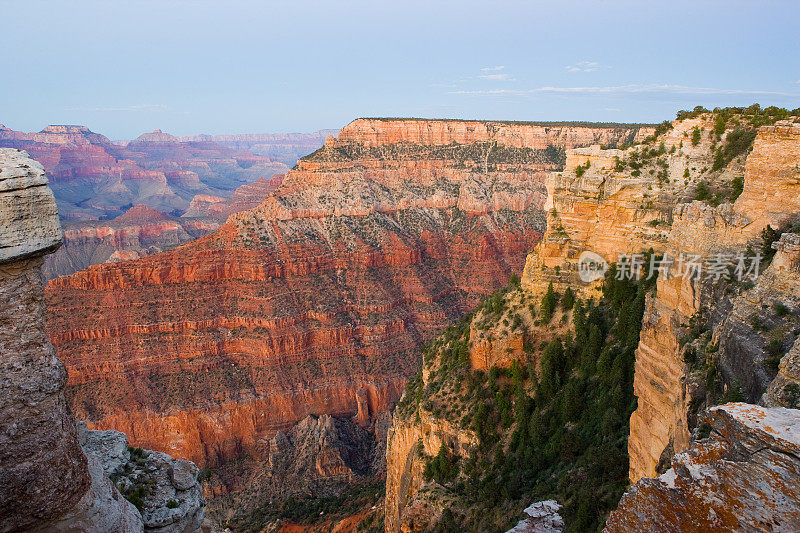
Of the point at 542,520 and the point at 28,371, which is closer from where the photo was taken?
the point at 28,371

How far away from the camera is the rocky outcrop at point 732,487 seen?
6254 millimetres

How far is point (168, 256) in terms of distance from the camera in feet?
269

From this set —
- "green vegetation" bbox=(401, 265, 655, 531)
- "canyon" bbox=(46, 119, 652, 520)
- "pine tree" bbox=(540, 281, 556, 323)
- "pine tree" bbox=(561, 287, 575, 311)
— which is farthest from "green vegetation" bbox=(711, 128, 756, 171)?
"canyon" bbox=(46, 119, 652, 520)

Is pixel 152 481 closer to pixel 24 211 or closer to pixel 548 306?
pixel 24 211

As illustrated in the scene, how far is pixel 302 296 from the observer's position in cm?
8506

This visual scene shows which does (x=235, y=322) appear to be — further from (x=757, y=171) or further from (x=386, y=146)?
(x=757, y=171)

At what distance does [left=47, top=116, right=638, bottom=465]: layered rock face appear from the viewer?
68500 millimetres

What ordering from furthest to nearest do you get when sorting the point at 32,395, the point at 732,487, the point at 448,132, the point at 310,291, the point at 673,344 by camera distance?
the point at 448,132 → the point at 310,291 → the point at 673,344 → the point at 32,395 → the point at 732,487

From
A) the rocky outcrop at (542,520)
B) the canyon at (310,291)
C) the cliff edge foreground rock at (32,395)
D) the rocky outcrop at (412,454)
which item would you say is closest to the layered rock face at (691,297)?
the rocky outcrop at (542,520)

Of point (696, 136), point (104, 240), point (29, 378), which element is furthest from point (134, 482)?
point (104, 240)

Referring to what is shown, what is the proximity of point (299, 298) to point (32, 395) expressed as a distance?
241 feet

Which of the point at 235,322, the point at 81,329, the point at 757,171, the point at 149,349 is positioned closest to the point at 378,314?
the point at 235,322

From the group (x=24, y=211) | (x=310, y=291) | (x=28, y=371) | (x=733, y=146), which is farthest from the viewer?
(x=310, y=291)

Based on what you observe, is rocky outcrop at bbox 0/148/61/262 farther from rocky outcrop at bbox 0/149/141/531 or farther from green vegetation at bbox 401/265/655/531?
green vegetation at bbox 401/265/655/531
